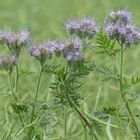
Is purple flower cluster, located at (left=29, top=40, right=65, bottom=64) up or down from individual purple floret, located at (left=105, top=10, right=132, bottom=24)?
down

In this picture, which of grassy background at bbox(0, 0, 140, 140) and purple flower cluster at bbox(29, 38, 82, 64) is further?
grassy background at bbox(0, 0, 140, 140)

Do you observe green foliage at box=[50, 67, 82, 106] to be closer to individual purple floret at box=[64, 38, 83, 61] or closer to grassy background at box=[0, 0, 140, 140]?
individual purple floret at box=[64, 38, 83, 61]

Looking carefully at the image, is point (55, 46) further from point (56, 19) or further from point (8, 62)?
point (56, 19)

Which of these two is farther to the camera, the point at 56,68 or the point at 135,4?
the point at 135,4

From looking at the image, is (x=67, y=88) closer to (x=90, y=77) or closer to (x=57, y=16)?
(x=90, y=77)

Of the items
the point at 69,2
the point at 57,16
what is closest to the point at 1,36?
the point at 57,16

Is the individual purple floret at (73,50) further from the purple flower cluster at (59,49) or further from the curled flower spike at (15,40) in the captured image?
the curled flower spike at (15,40)

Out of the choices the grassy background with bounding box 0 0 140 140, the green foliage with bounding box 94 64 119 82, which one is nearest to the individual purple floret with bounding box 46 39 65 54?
the green foliage with bounding box 94 64 119 82

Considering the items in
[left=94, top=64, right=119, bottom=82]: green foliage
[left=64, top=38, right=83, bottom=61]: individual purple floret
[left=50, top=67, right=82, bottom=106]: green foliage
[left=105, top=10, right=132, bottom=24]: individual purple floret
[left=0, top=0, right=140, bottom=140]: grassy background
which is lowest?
[left=50, top=67, right=82, bottom=106]: green foliage

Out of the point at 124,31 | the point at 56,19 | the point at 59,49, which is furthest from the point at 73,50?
the point at 56,19
